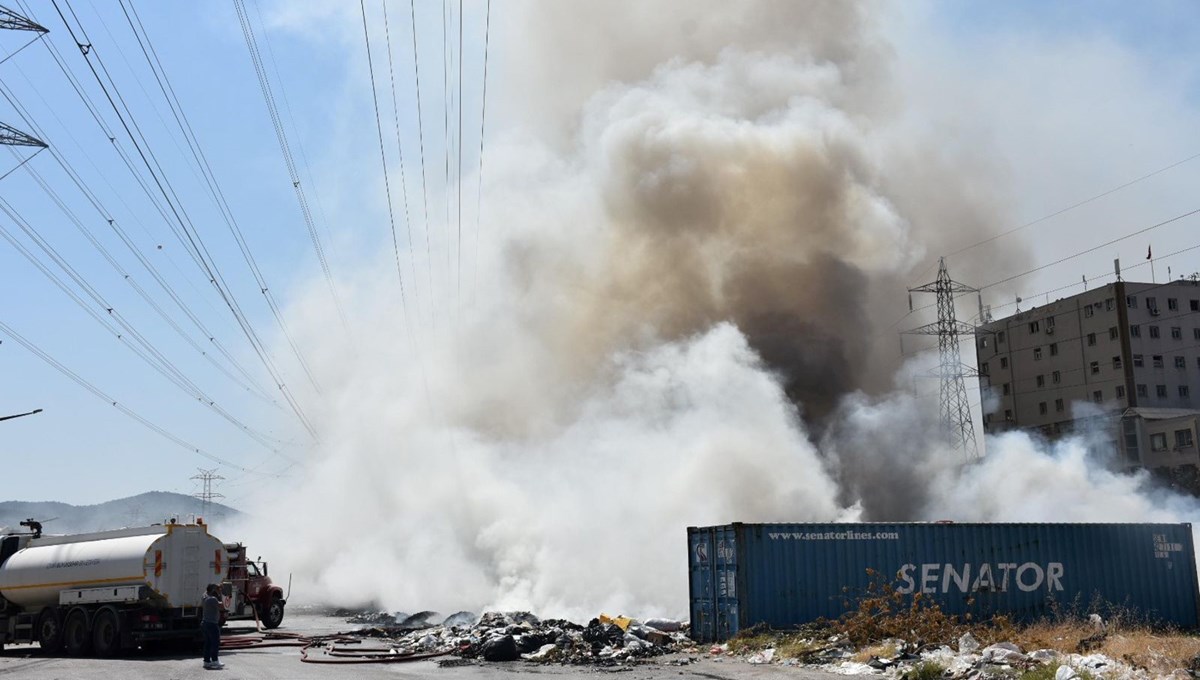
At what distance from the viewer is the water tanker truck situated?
81.9 ft

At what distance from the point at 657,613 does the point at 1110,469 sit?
5225 centimetres

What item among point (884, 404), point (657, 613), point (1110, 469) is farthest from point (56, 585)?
point (1110, 469)

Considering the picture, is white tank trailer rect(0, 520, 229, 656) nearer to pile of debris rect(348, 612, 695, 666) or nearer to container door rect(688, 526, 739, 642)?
pile of debris rect(348, 612, 695, 666)

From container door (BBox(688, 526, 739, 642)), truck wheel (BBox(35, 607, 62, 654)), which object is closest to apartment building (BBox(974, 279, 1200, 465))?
container door (BBox(688, 526, 739, 642))

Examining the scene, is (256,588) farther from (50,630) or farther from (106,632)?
(106,632)

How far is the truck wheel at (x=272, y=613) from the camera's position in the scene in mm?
35125

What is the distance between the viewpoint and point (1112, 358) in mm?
82188

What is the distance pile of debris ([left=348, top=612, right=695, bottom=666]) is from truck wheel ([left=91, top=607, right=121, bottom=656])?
22.1ft

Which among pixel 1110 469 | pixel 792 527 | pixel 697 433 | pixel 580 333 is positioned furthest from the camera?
pixel 1110 469

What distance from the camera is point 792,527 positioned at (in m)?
25.0

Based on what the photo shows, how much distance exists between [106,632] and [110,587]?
1.08 metres

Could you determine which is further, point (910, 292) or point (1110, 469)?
point (1110, 469)

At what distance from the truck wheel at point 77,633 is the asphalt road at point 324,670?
0.94m

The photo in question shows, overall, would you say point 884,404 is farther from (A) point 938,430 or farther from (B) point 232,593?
(B) point 232,593
